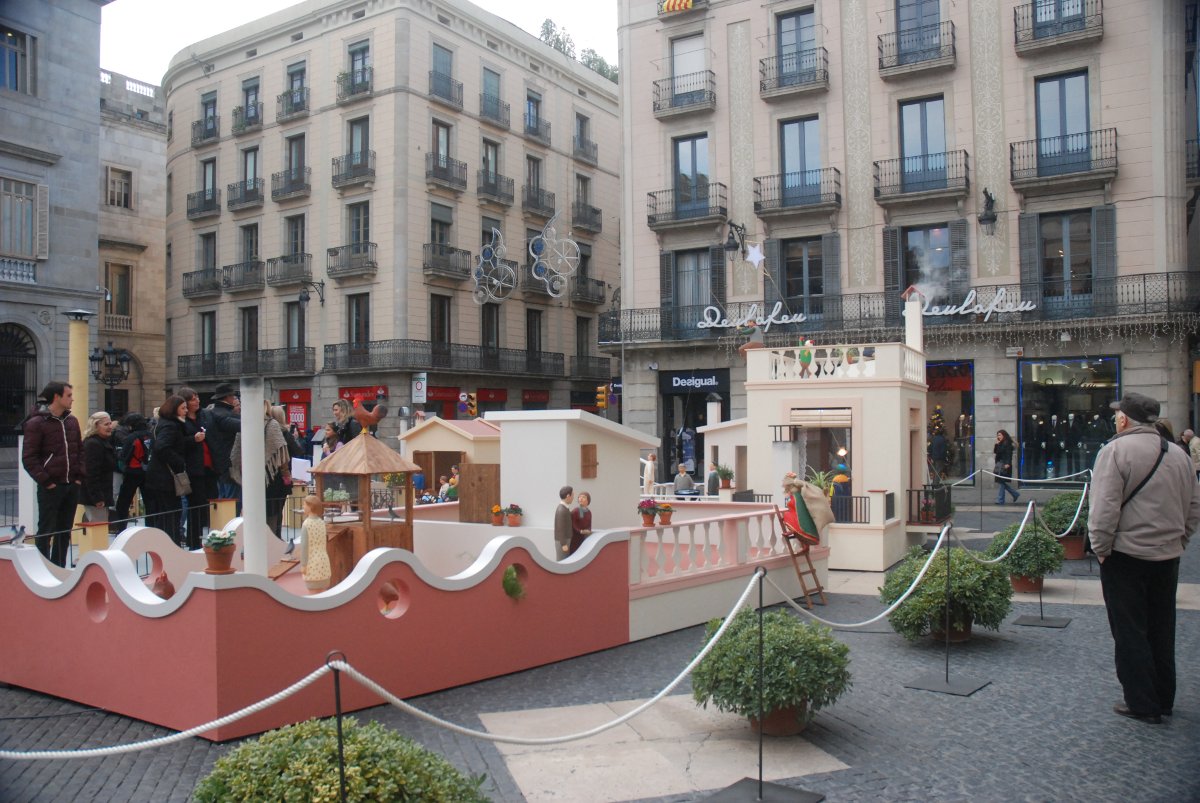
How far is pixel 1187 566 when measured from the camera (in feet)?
50.3

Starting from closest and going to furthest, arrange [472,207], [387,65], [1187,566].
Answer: [1187,566], [387,65], [472,207]

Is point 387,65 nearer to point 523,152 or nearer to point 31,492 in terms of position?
point 523,152

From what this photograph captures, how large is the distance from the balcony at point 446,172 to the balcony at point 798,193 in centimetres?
1342

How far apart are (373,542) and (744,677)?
460 centimetres

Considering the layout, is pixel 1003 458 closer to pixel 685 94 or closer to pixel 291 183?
pixel 685 94

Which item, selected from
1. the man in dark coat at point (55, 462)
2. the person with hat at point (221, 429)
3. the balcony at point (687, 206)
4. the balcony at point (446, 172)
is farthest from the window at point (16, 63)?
the balcony at point (687, 206)

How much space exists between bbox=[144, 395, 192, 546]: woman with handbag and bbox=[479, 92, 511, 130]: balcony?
104 feet

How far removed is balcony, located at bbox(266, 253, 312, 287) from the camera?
1594 inches

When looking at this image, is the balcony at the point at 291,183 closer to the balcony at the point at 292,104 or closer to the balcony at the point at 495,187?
the balcony at the point at 292,104

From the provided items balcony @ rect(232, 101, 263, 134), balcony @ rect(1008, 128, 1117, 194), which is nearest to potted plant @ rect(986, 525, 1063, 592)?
balcony @ rect(1008, 128, 1117, 194)

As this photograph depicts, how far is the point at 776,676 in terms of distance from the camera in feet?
22.7

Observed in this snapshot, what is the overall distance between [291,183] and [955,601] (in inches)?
1459

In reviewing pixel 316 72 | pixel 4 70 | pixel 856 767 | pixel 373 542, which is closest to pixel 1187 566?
pixel 856 767

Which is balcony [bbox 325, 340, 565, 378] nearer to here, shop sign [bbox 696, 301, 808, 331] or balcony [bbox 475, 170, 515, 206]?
balcony [bbox 475, 170, 515, 206]
